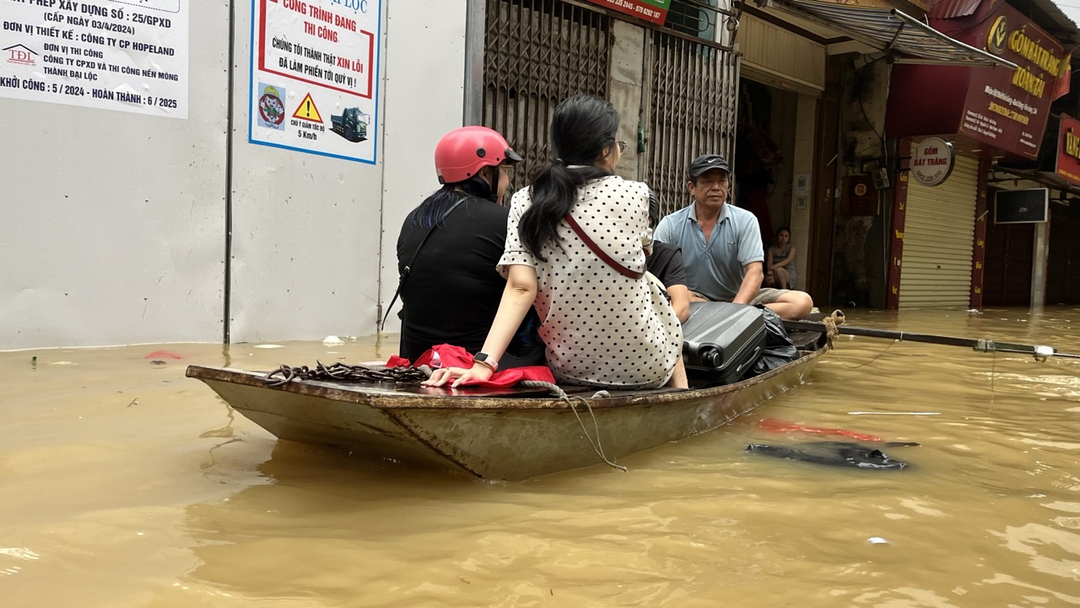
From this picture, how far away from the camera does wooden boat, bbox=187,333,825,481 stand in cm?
239

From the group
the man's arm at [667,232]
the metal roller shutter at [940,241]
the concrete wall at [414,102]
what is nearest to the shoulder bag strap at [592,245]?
the man's arm at [667,232]

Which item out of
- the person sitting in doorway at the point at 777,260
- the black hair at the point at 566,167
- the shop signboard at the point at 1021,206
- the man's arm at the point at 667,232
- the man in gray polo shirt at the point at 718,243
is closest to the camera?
the black hair at the point at 566,167

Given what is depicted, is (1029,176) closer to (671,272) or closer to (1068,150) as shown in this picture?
(1068,150)

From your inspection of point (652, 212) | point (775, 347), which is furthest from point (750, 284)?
point (652, 212)

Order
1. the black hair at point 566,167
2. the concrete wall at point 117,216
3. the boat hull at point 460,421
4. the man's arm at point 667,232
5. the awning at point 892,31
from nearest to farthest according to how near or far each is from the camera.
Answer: the boat hull at point 460,421 → the black hair at point 566,167 → the concrete wall at point 117,216 → the man's arm at point 667,232 → the awning at point 892,31

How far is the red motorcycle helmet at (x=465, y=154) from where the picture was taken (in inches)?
128

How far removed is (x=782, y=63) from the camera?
13.4m

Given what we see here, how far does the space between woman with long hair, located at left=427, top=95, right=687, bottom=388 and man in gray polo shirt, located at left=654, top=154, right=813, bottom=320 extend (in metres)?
2.51

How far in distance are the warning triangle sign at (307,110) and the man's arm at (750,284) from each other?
3459mm

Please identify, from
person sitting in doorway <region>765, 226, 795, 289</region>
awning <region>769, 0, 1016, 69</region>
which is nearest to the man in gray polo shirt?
awning <region>769, 0, 1016, 69</region>

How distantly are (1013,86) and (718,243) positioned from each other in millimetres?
13067

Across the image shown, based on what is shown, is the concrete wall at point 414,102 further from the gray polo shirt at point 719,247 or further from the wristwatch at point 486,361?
the wristwatch at point 486,361

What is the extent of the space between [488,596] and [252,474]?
Answer: 126cm

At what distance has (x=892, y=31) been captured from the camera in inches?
438
